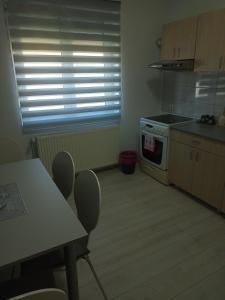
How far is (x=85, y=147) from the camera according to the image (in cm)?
326

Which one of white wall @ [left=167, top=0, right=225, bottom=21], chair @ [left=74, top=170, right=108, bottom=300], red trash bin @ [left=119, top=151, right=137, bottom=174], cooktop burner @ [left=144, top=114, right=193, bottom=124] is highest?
white wall @ [left=167, top=0, right=225, bottom=21]

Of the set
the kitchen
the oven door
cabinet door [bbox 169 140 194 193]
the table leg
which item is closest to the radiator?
the kitchen

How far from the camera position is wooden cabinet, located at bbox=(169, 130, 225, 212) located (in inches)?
94.2

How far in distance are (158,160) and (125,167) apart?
0.55 metres

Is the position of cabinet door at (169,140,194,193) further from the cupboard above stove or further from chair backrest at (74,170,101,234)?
chair backrest at (74,170,101,234)

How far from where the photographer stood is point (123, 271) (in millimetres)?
1807

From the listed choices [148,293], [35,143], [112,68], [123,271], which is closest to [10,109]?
[35,143]

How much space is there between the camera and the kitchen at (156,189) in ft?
5.73

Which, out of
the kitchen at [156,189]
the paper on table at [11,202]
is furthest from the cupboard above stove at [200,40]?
the paper on table at [11,202]

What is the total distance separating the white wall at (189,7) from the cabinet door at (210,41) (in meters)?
0.41

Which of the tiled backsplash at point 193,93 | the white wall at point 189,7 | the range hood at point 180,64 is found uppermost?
the white wall at point 189,7

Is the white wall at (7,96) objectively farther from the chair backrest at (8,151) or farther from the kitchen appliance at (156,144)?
the kitchen appliance at (156,144)

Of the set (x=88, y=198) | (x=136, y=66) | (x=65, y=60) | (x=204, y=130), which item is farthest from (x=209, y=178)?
(x=65, y=60)

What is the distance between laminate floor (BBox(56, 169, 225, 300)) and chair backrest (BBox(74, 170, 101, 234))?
0.60m
